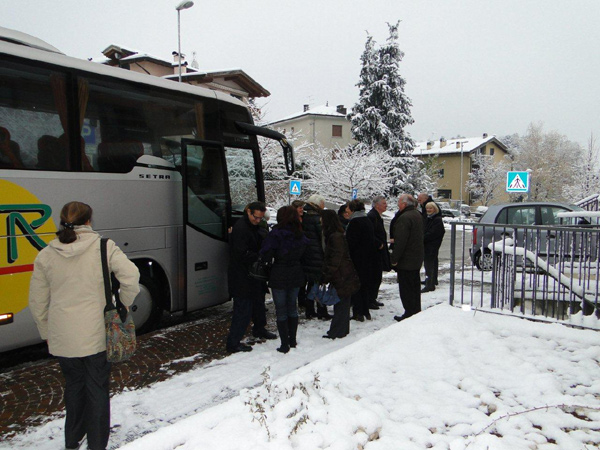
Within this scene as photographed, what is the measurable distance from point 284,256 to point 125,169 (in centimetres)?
239

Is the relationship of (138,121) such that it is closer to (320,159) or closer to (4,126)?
(4,126)

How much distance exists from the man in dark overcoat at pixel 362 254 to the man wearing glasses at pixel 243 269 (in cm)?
167

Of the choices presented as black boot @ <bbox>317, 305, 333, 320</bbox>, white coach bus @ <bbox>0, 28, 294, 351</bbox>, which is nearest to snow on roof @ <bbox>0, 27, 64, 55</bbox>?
white coach bus @ <bbox>0, 28, 294, 351</bbox>

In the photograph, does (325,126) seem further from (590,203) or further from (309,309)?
(309,309)

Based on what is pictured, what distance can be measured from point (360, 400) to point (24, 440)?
8.60 feet

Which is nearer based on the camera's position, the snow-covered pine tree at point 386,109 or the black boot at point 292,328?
the black boot at point 292,328

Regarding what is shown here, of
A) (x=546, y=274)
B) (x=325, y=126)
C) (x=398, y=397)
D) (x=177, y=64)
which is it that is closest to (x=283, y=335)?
(x=398, y=397)

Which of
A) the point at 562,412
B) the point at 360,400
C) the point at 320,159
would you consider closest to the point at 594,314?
the point at 562,412

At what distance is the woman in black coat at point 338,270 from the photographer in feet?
19.2

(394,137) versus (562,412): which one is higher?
(394,137)

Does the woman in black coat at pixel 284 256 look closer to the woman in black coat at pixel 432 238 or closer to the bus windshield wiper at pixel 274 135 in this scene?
the bus windshield wiper at pixel 274 135

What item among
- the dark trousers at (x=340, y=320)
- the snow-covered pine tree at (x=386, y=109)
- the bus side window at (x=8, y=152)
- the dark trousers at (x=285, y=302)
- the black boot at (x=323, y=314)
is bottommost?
the black boot at (x=323, y=314)

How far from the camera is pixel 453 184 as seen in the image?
70.2m

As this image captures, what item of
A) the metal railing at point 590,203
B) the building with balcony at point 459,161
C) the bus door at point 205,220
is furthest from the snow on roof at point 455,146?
the bus door at point 205,220
